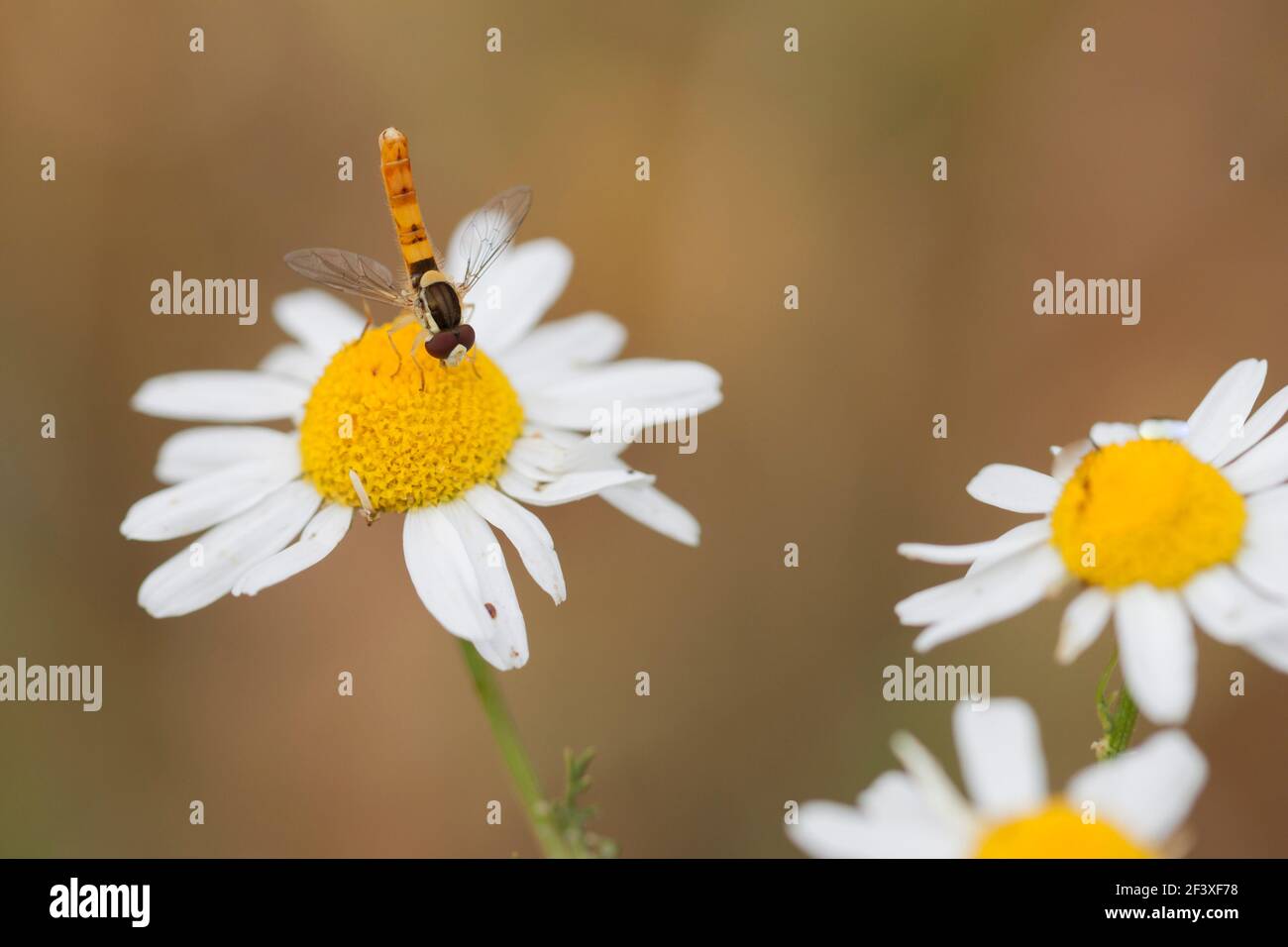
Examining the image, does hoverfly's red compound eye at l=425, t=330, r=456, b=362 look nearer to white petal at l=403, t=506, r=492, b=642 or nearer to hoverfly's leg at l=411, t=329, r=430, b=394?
hoverfly's leg at l=411, t=329, r=430, b=394

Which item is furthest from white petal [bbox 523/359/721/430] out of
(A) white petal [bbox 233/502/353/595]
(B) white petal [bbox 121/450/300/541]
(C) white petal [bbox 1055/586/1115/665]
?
(C) white petal [bbox 1055/586/1115/665]

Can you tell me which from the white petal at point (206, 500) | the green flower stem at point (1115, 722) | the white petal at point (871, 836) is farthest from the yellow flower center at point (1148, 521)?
the white petal at point (206, 500)

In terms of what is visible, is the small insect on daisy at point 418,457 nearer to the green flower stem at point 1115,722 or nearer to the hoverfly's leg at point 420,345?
the hoverfly's leg at point 420,345

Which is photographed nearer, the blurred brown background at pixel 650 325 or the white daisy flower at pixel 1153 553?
the white daisy flower at pixel 1153 553

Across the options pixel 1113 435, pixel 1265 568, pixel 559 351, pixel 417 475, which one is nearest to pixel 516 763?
pixel 417 475

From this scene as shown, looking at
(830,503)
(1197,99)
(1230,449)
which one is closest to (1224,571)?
(1230,449)

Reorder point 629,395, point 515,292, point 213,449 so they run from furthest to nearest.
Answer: point 515,292 → point 213,449 → point 629,395

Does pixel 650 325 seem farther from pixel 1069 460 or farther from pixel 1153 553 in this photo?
pixel 1153 553

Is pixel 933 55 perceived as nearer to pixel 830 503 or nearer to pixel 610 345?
pixel 830 503
